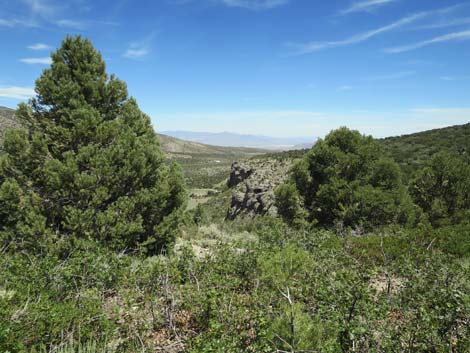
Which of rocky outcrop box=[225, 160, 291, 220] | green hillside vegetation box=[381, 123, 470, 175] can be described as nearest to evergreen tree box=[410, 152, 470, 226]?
rocky outcrop box=[225, 160, 291, 220]

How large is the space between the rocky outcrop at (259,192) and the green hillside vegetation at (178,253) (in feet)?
31.9

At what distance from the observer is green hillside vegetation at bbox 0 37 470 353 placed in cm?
300

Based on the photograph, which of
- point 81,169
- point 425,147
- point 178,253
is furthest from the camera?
point 425,147

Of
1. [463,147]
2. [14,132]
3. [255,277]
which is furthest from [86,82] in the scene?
[463,147]

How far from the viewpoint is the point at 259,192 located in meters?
31.4

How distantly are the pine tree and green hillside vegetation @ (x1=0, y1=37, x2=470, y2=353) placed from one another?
0.11 feet

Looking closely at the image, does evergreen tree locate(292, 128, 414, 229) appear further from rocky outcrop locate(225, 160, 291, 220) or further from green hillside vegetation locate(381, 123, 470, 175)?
green hillside vegetation locate(381, 123, 470, 175)

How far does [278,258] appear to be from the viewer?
3875 mm

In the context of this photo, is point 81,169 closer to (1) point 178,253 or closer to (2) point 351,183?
(1) point 178,253

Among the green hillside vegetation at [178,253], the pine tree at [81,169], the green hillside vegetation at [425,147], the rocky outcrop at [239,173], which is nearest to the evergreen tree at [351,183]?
the green hillside vegetation at [178,253]

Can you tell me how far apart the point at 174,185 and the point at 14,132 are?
13.1 feet

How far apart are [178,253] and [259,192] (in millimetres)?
24195

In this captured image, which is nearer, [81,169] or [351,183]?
[81,169]

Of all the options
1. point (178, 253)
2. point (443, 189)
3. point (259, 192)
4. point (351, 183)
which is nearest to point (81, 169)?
point (178, 253)
